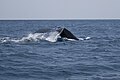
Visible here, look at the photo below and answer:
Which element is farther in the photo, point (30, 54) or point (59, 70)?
point (30, 54)

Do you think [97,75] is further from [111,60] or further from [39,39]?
[39,39]

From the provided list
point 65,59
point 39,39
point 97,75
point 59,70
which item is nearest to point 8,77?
→ point 59,70

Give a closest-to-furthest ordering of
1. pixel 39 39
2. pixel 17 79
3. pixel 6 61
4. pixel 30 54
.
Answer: pixel 17 79 → pixel 6 61 → pixel 30 54 → pixel 39 39

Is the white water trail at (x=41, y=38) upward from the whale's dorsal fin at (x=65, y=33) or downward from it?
downward

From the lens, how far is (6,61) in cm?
2116

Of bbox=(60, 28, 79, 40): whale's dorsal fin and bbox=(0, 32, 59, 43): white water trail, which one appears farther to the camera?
bbox=(60, 28, 79, 40): whale's dorsal fin

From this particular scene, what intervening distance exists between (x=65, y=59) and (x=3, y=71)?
17.7 feet

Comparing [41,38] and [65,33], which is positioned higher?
[65,33]

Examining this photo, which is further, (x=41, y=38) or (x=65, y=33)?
(x=41, y=38)

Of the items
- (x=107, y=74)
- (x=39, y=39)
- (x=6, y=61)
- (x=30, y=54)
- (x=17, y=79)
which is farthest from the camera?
(x=39, y=39)

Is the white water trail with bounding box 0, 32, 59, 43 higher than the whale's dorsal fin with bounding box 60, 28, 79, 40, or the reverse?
the whale's dorsal fin with bounding box 60, 28, 79, 40

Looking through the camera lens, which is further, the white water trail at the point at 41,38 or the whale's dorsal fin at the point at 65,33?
the whale's dorsal fin at the point at 65,33

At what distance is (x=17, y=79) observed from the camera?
622 inches

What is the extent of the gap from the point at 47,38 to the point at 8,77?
20.5 m
